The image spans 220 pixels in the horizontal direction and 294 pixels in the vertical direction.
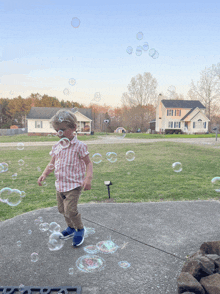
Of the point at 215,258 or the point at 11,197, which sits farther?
the point at 11,197

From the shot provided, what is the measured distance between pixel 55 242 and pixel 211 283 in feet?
5.64

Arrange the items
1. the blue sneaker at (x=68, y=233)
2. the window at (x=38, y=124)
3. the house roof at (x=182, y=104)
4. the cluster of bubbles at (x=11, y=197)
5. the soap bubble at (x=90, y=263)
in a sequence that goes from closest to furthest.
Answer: the soap bubble at (x=90, y=263) < the blue sneaker at (x=68, y=233) < the cluster of bubbles at (x=11, y=197) < the window at (x=38, y=124) < the house roof at (x=182, y=104)

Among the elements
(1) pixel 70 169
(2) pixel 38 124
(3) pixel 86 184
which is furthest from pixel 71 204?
(2) pixel 38 124

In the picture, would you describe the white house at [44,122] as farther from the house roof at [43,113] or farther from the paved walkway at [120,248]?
the paved walkway at [120,248]

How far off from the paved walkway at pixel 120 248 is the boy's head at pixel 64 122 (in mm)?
1354

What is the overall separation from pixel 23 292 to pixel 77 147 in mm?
1486

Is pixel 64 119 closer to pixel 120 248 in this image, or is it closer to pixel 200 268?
pixel 120 248

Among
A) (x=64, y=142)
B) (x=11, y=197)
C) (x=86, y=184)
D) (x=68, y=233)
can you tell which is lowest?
(x=68, y=233)

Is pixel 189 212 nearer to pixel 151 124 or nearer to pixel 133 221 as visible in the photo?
pixel 133 221

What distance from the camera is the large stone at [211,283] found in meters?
1.85

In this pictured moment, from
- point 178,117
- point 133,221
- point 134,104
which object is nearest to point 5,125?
point 134,104

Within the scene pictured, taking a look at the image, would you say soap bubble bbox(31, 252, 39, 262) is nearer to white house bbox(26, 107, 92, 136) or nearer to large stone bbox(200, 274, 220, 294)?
large stone bbox(200, 274, 220, 294)

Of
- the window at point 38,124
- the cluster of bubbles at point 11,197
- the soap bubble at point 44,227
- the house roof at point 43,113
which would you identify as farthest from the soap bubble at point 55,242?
the house roof at point 43,113

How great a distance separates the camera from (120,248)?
267 centimetres
